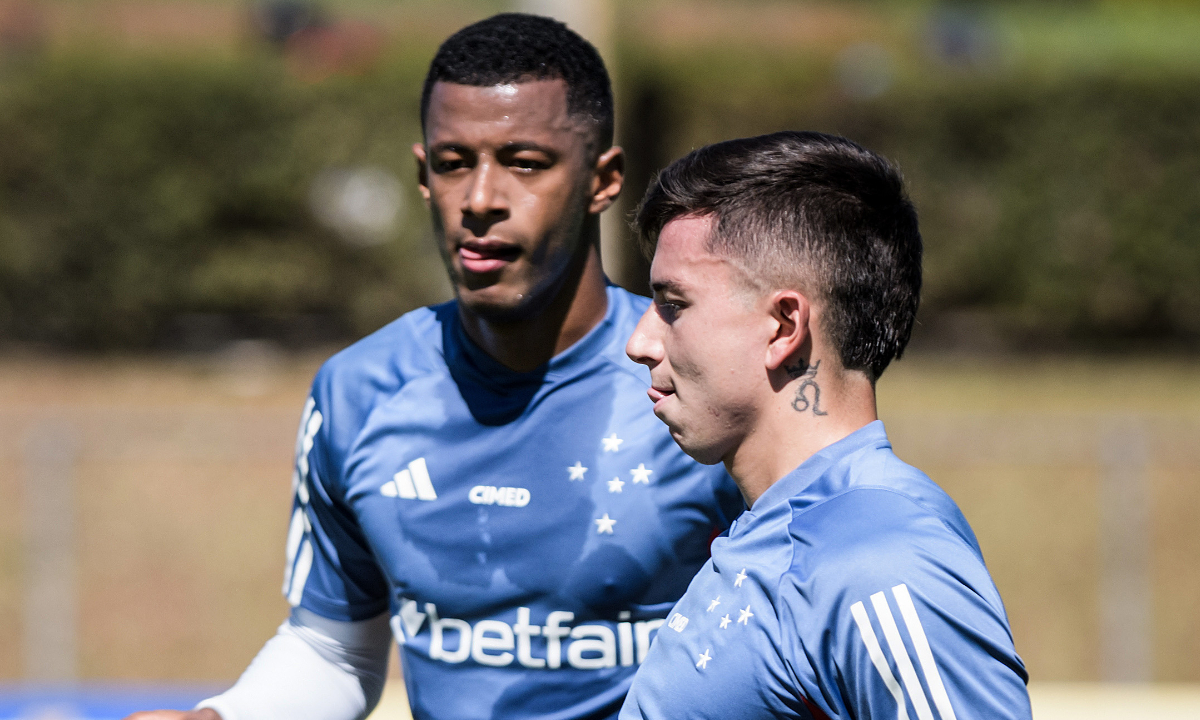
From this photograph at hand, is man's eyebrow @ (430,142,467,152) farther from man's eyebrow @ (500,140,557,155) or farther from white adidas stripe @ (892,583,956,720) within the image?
white adidas stripe @ (892,583,956,720)

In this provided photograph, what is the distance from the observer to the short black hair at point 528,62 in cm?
254

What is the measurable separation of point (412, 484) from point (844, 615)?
1.24m

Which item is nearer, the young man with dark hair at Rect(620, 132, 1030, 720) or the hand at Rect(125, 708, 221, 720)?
the young man with dark hair at Rect(620, 132, 1030, 720)

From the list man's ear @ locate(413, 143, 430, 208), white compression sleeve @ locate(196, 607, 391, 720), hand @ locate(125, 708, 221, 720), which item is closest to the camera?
hand @ locate(125, 708, 221, 720)

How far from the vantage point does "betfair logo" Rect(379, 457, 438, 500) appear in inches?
103

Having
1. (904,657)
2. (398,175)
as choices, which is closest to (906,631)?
(904,657)

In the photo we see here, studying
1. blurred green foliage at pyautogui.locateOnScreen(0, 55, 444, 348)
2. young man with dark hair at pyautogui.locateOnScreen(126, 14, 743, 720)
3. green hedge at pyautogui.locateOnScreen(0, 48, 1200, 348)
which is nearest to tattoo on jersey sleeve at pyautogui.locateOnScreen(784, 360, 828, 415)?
young man with dark hair at pyautogui.locateOnScreen(126, 14, 743, 720)

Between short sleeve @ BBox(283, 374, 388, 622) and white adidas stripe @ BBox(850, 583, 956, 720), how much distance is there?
1415 mm

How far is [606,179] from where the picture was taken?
8.80 ft

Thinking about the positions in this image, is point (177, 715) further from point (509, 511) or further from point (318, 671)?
point (509, 511)

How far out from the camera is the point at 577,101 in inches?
102

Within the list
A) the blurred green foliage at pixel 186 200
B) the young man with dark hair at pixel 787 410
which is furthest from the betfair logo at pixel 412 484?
the blurred green foliage at pixel 186 200

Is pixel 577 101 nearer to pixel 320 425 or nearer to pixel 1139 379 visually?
pixel 320 425

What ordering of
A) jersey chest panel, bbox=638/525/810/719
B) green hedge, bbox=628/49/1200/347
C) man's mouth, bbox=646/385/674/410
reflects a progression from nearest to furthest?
jersey chest panel, bbox=638/525/810/719
man's mouth, bbox=646/385/674/410
green hedge, bbox=628/49/1200/347
